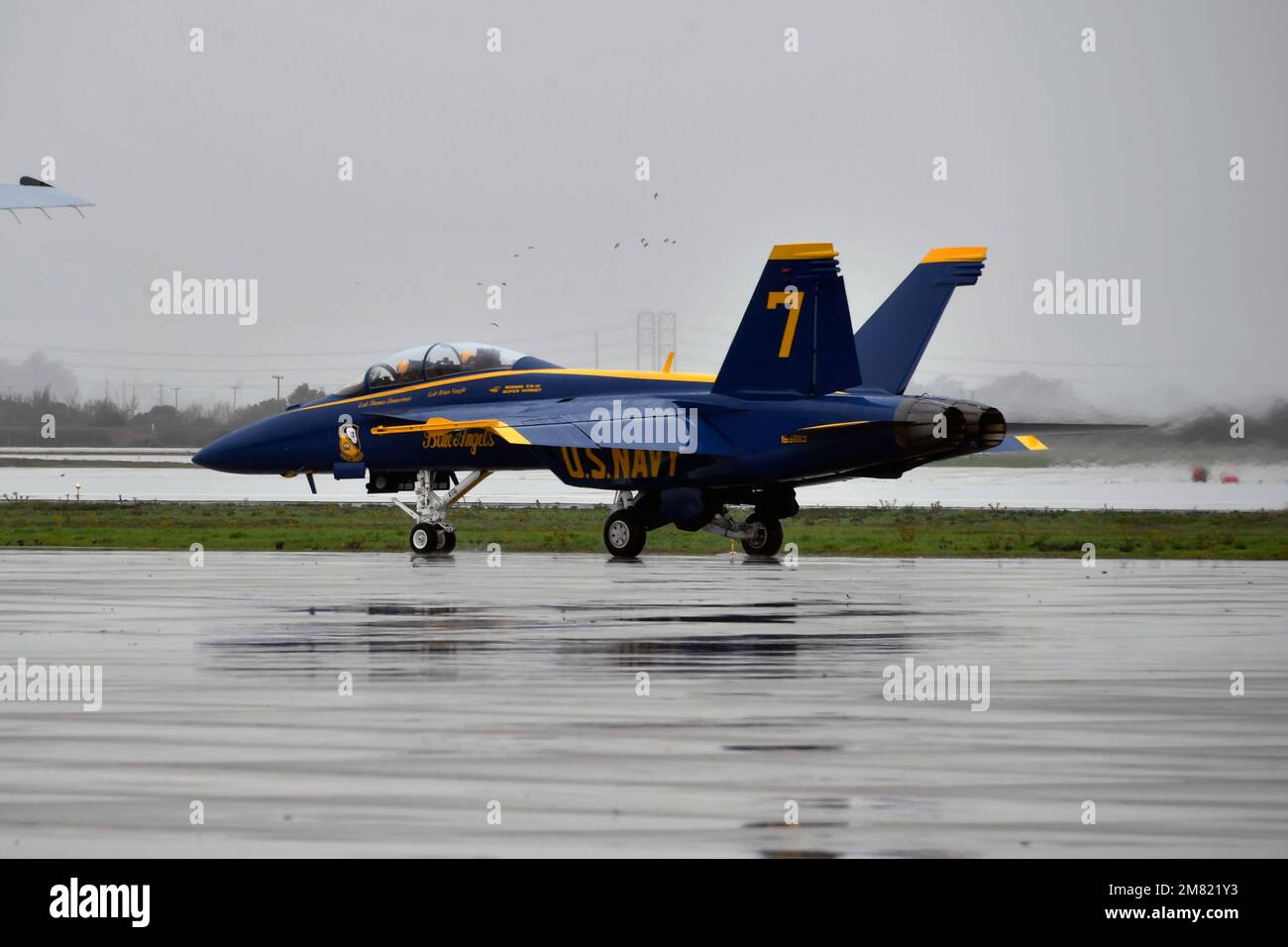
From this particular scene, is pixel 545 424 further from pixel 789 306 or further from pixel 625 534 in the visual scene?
pixel 789 306

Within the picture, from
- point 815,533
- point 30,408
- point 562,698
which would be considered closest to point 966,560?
point 815,533

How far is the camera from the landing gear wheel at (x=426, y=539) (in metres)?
30.5

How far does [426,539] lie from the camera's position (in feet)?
→ 100

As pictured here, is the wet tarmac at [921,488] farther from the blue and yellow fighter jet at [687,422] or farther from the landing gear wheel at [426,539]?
the landing gear wheel at [426,539]

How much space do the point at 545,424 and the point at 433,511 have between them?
11.7 feet

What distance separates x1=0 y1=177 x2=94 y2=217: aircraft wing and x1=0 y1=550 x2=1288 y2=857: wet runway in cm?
408

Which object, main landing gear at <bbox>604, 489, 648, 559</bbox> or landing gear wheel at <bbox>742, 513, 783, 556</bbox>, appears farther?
landing gear wheel at <bbox>742, 513, 783, 556</bbox>

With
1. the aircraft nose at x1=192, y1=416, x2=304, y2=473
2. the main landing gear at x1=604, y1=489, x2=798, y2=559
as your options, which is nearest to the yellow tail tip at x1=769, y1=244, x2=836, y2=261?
the main landing gear at x1=604, y1=489, x2=798, y2=559

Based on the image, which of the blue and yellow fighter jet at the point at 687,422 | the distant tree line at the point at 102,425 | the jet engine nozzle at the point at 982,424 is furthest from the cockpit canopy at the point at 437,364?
the distant tree line at the point at 102,425

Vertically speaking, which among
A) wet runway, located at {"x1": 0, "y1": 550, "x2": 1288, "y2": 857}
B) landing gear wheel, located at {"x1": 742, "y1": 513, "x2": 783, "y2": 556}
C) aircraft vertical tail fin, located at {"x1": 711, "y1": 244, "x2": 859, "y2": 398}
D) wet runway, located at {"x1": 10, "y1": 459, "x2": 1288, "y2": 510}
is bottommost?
wet runway, located at {"x1": 0, "y1": 550, "x2": 1288, "y2": 857}

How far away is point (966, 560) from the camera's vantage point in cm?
2888

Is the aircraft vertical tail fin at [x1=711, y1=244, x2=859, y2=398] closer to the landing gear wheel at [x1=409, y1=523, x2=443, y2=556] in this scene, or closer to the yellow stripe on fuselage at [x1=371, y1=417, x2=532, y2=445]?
the yellow stripe on fuselage at [x1=371, y1=417, x2=532, y2=445]

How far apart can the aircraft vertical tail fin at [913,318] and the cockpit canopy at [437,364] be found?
5638 millimetres

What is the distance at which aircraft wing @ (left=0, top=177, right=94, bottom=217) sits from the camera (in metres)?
18.4
